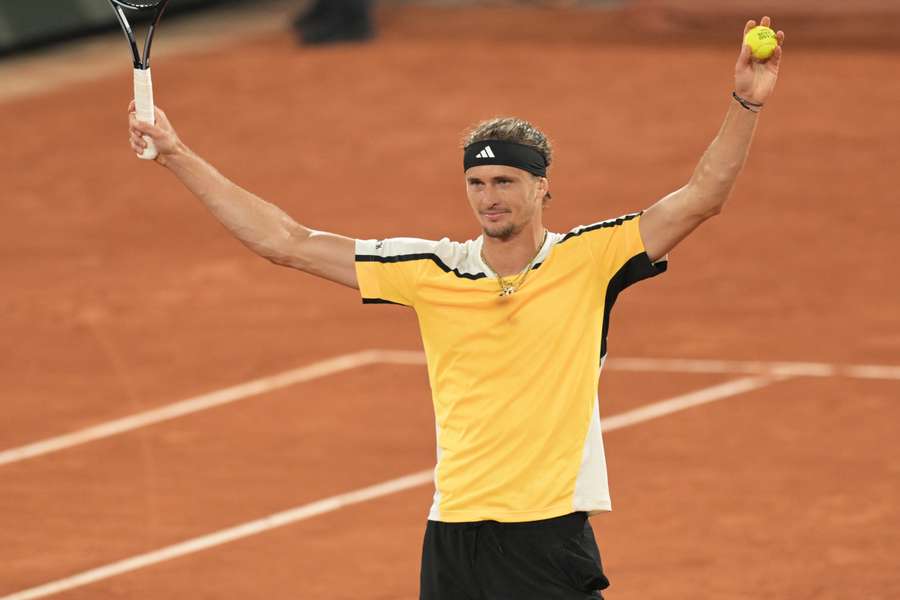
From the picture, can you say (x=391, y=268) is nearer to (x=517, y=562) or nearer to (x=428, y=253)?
(x=428, y=253)

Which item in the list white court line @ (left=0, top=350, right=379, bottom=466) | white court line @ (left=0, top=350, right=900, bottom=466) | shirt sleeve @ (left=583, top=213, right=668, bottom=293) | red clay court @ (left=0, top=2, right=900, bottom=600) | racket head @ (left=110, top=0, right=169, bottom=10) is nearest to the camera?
shirt sleeve @ (left=583, top=213, right=668, bottom=293)

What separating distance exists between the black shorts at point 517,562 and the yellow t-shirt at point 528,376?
69 millimetres

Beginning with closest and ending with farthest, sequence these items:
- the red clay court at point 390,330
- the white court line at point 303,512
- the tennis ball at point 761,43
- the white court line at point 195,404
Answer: the tennis ball at point 761,43 < the white court line at point 303,512 < the red clay court at point 390,330 < the white court line at point 195,404

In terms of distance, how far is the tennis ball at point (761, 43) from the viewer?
21.2 feet

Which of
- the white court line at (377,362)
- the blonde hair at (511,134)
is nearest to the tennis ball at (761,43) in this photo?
the blonde hair at (511,134)

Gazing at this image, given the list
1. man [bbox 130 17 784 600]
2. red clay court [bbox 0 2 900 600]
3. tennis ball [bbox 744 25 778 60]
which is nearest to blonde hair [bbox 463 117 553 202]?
man [bbox 130 17 784 600]

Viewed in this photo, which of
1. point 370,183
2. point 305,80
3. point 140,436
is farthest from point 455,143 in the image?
point 140,436

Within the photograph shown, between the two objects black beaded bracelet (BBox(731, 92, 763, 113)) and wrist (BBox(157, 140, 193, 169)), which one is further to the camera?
wrist (BBox(157, 140, 193, 169))

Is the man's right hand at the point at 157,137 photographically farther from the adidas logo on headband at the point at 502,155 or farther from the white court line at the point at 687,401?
the white court line at the point at 687,401

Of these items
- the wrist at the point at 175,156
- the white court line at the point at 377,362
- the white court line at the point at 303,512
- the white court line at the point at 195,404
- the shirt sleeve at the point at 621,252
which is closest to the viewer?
the shirt sleeve at the point at 621,252

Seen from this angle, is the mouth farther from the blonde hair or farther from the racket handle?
the racket handle

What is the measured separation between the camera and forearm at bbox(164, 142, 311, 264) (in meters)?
6.96

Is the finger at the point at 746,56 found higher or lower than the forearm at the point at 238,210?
higher

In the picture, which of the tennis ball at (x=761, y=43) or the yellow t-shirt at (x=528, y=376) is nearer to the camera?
the tennis ball at (x=761, y=43)
